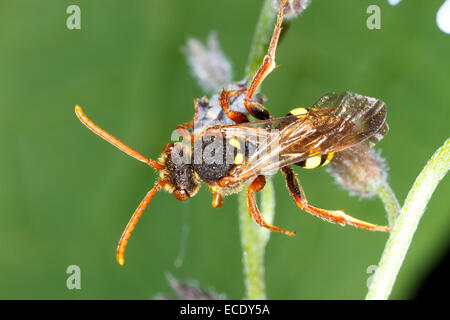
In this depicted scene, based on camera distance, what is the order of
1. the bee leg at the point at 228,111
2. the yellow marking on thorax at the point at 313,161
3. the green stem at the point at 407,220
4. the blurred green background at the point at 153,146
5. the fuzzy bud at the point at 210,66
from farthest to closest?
the blurred green background at the point at 153,146 < the fuzzy bud at the point at 210,66 < the bee leg at the point at 228,111 < the yellow marking on thorax at the point at 313,161 < the green stem at the point at 407,220

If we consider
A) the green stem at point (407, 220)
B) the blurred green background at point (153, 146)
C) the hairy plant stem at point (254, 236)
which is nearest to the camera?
the green stem at point (407, 220)

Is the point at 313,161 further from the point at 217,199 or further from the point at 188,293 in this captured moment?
the point at 188,293

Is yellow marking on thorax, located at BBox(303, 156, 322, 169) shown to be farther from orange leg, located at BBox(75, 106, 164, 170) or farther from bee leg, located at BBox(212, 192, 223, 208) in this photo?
orange leg, located at BBox(75, 106, 164, 170)

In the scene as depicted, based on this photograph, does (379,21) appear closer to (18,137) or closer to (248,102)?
(248,102)

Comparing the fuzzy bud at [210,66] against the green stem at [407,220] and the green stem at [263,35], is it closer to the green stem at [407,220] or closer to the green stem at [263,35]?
the green stem at [263,35]

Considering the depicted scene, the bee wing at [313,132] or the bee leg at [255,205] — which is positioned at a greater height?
the bee wing at [313,132]

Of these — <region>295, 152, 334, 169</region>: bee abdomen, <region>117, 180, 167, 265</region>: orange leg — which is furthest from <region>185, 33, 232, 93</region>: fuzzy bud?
<region>117, 180, 167, 265</region>: orange leg

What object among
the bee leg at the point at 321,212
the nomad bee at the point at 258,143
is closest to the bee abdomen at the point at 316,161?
the nomad bee at the point at 258,143
